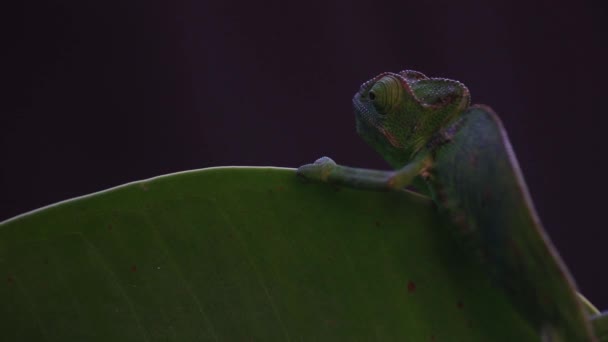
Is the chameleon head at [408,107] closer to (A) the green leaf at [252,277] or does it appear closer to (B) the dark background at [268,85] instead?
(A) the green leaf at [252,277]

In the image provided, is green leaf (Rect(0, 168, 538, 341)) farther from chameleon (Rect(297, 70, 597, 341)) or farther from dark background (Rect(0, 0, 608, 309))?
dark background (Rect(0, 0, 608, 309))

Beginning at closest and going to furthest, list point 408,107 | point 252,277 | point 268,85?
point 252,277 → point 408,107 → point 268,85

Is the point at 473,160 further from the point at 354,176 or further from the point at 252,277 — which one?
the point at 252,277

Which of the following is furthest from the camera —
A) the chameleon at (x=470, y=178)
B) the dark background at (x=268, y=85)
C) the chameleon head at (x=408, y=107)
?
the dark background at (x=268, y=85)

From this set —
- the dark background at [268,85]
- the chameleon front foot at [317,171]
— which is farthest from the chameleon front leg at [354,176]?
the dark background at [268,85]

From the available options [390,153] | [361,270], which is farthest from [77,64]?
[361,270]

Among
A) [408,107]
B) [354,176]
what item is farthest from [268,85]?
[354,176]

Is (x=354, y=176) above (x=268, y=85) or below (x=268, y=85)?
above

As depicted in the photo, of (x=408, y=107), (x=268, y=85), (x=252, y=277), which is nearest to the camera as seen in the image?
(x=252, y=277)
